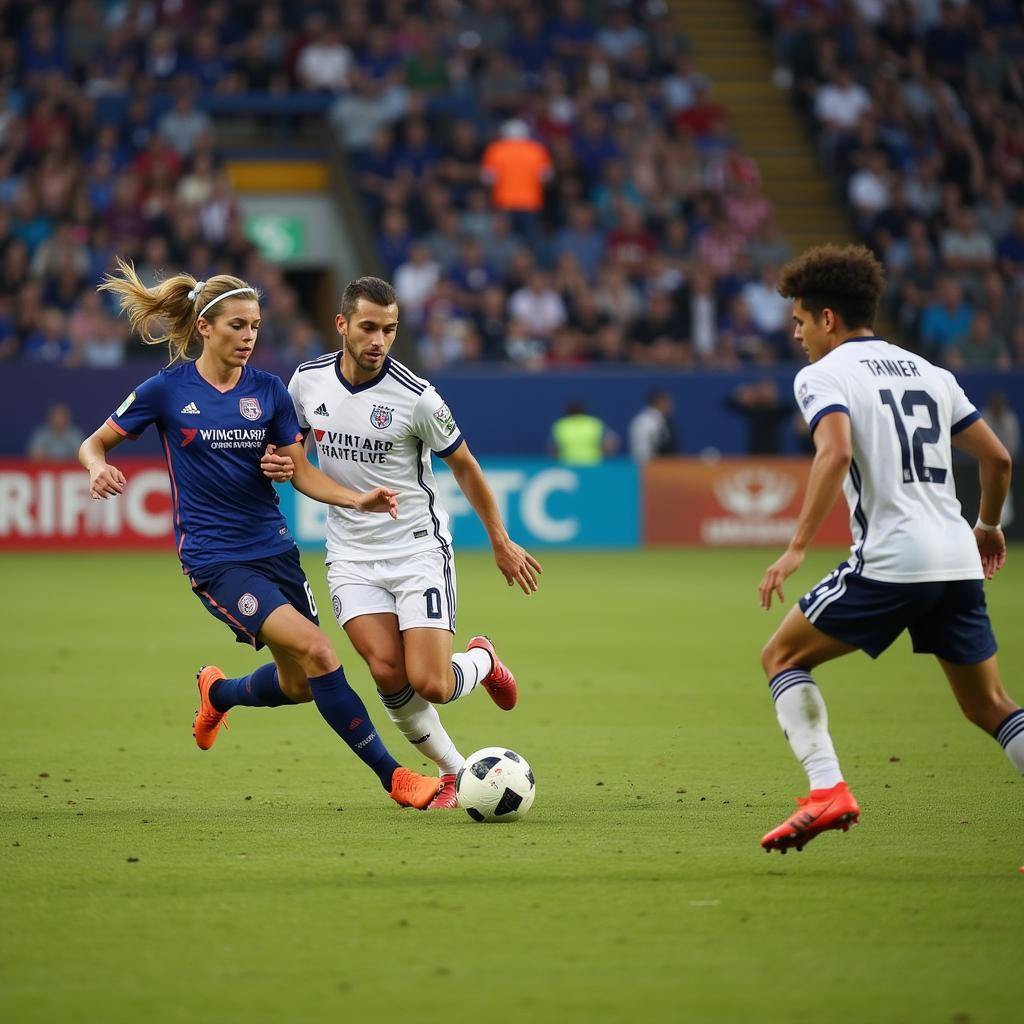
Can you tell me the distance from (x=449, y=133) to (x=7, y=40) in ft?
20.9

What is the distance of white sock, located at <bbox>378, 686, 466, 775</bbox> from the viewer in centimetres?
700

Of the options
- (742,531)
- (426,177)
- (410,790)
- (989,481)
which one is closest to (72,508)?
(426,177)

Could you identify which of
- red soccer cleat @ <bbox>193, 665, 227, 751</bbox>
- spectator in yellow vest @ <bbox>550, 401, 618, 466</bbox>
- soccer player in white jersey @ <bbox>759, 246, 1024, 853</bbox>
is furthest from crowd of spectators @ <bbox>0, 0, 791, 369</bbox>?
soccer player in white jersey @ <bbox>759, 246, 1024, 853</bbox>

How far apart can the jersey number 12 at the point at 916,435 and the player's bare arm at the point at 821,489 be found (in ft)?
0.78

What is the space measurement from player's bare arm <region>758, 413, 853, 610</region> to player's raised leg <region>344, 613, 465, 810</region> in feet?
6.18

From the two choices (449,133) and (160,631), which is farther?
(449,133)

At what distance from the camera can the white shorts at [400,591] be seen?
274 inches

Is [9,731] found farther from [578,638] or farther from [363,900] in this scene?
[578,638]

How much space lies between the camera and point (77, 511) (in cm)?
2123

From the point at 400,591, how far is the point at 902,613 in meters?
2.25

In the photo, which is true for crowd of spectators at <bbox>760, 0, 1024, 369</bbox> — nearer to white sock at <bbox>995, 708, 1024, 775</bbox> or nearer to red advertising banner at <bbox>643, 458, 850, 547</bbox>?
red advertising banner at <bbox>643, 458, 850, 547</bbox>

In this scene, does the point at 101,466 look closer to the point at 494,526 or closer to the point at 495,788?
the point at 494,526

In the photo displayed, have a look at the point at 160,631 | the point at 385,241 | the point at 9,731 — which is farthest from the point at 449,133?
the point at 9,731

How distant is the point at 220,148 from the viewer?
24.9m
